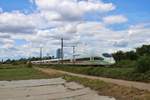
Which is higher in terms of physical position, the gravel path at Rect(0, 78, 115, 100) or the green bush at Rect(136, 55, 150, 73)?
the green bush at Rect(136, 55, 150, 73)

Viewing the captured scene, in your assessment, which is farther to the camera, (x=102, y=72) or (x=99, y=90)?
(x=102, y=72)

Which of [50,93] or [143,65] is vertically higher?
[143,65]

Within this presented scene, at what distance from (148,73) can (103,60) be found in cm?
6350

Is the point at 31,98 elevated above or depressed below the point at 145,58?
below

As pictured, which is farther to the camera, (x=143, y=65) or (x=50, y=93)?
(x=143, y=65)

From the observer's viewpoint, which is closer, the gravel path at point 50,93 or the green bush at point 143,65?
the gravel path at point 50,93

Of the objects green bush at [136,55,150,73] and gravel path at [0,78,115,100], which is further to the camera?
green bush at [136,55,150,73]

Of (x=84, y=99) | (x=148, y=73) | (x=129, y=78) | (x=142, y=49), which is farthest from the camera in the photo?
(x=142, y=49)

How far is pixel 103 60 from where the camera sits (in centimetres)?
9419

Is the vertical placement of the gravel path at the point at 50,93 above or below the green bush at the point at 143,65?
below

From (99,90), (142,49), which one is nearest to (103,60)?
(142,49)

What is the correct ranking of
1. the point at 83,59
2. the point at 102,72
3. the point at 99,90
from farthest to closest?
the point at 83,59 → the point at 102,72 → the point at 99,90

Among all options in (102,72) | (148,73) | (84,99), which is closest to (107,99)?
(84,99)

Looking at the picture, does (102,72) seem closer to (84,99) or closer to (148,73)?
(148,73)
